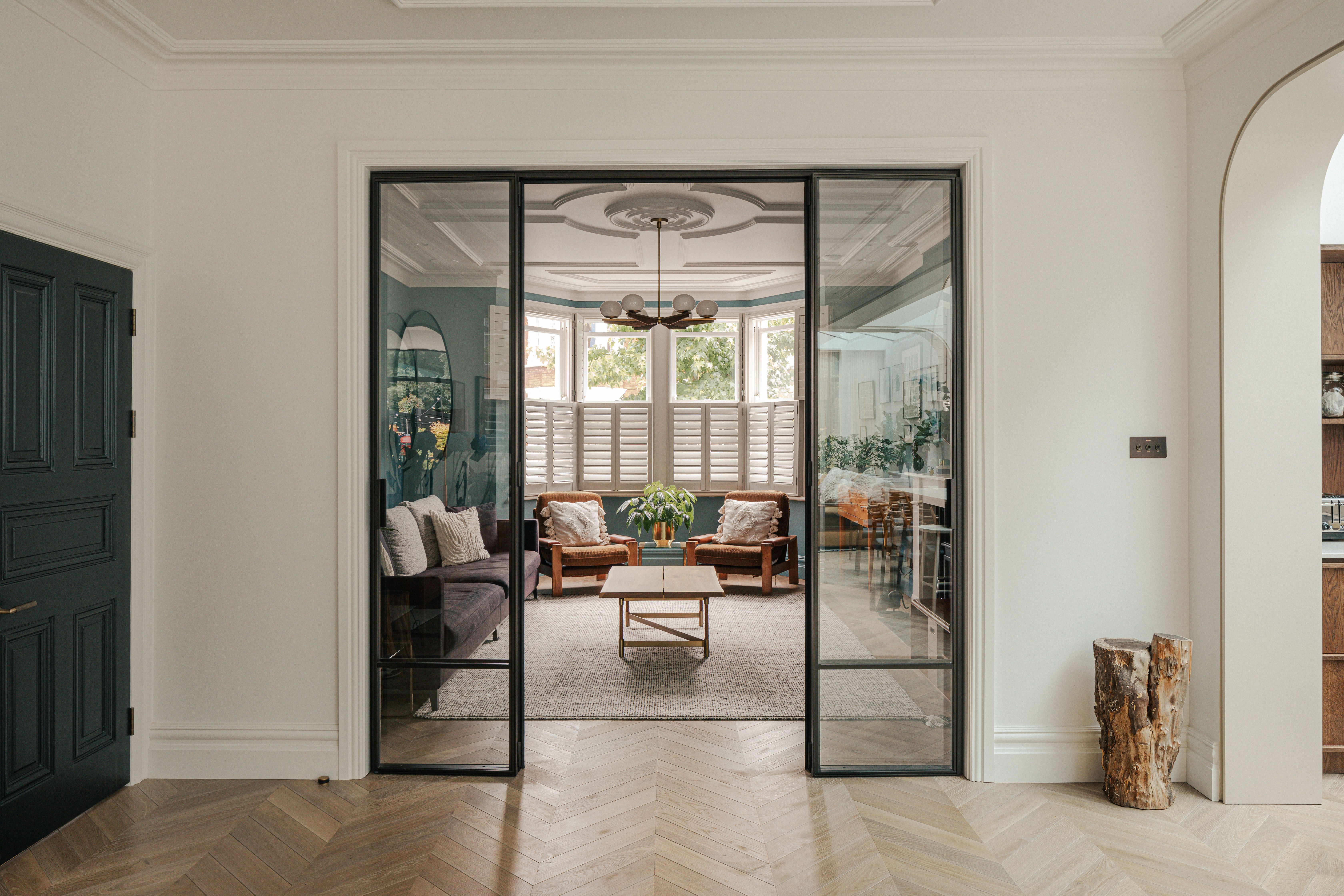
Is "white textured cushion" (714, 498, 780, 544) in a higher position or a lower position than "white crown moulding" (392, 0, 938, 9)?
lower

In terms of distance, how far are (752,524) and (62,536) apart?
515cm

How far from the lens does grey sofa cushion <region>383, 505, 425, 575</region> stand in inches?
119

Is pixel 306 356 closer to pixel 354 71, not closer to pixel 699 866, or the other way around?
pixel 354 71

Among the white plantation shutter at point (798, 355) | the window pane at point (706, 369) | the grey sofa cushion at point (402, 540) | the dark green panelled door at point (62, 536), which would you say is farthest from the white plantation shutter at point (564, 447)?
the dark green panelled door at point (62, 536)

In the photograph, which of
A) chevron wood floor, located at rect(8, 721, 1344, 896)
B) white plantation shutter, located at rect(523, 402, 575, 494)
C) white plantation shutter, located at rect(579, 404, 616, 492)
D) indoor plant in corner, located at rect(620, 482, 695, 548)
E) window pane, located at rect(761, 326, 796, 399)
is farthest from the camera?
white plantation shutter, located at rect(579, 404, 616, 492)

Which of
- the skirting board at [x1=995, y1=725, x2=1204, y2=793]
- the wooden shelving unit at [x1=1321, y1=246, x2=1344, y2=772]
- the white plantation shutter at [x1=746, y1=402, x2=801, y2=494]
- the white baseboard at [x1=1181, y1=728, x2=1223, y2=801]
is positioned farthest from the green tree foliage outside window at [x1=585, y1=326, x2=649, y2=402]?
the white baseboard at [x1=1181, y1=728, x2=1223, y2=801]

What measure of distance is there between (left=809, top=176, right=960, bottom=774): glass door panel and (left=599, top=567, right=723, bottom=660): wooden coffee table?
1.59 metres

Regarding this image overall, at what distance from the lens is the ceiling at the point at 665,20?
2615 mm

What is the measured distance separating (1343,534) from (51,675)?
4959mm

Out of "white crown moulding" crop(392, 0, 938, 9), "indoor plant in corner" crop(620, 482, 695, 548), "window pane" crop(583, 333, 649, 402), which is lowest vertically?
"indoor plant in corner" crop(620, 482, 695, 548)

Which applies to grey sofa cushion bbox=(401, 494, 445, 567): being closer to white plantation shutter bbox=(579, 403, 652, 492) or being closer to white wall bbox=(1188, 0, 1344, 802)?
white wall bbox=(1188, 0, 1344, 802)

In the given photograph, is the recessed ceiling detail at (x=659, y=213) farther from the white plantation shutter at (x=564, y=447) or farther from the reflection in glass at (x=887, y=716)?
the reflection in glass at (x=887, y=716)

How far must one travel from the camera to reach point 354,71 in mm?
2941

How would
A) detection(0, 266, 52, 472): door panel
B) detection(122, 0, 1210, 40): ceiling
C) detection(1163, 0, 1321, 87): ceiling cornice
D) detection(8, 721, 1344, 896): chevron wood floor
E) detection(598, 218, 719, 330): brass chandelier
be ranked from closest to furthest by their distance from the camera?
1. detection(8, 721, 1344, 896): chevron wood floor
2. detection(0, 266, 52, 472): door panel
3. detection(1163, 0, 1321, 87): ceiling cornice
4. detection(122, 0, 1210, 40): ceiling
5. detection(598, 218, 719, 330): brass chandelier
